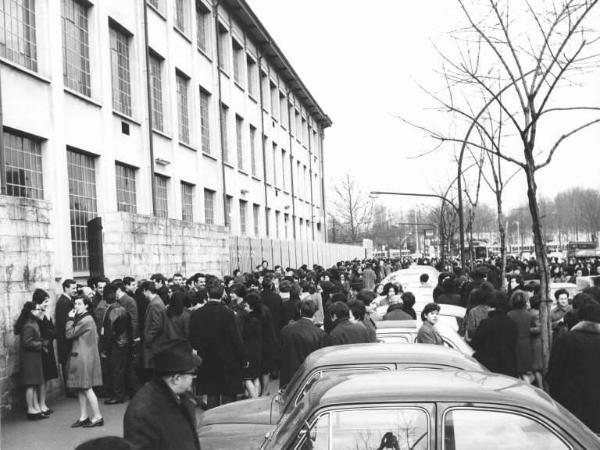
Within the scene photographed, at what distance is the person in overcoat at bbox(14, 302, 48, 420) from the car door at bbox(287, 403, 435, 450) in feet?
24.7

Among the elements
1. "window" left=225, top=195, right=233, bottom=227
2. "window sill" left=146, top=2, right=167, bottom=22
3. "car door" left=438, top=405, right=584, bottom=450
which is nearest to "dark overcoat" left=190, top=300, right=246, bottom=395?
Answer: "car door" left=438, top=405, right=584, bottom=450

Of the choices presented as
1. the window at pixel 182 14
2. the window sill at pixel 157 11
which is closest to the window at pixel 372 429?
the window sill at pixel 157 11

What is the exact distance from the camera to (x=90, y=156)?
17.4m

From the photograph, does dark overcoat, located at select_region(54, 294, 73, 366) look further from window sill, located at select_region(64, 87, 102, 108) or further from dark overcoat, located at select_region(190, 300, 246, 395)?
window sill, located at select_region(64, 87, 102, 108)

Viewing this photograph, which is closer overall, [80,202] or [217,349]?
[217,349]

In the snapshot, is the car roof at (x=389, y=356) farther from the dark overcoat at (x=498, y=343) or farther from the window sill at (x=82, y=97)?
the window sill at (x=82, y=97)

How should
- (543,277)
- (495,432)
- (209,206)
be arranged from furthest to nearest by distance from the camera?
1. (209,206)
2. (543,277)
3. (495,432)

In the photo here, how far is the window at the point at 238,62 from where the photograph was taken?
33.7 metres

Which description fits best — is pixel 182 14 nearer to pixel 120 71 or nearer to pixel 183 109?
pixel 183 109

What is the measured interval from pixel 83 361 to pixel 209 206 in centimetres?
1847

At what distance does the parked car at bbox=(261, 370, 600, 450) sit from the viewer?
3834mm

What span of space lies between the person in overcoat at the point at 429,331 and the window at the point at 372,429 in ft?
14.8

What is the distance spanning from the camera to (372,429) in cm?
396

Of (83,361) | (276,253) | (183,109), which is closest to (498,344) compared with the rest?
(83,361)
